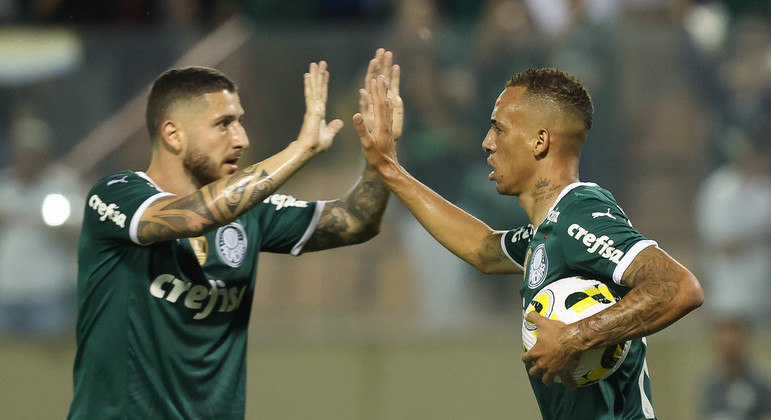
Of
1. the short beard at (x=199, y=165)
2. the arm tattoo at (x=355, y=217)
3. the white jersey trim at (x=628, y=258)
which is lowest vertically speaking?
the white jersey trim at (x=628, y=258)

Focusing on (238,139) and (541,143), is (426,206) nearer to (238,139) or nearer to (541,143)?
(541,143)

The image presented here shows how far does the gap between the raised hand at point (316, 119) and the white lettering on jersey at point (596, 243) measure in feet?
3.48

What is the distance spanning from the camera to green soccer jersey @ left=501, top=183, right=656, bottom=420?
3.76m

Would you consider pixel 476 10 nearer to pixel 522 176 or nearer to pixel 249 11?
pixel 249 11

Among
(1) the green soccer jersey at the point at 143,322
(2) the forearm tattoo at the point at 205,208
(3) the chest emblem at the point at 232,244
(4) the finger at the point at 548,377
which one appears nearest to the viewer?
(4) the finger at the point at 548,377

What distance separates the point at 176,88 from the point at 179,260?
2.48 feet

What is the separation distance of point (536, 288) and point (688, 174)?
4926mm

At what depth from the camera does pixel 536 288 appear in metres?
4.04

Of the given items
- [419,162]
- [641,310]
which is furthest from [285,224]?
[419,162]

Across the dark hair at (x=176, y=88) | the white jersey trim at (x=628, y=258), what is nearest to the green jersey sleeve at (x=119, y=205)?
the dark hair at (x=176, y=88)

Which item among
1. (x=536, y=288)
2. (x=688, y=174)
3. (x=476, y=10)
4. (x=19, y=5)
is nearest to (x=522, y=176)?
(x=536, y=288)

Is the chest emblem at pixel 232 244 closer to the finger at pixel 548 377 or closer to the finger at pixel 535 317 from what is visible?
the finger at pixel 535 317

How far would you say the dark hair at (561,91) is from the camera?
4172 millimetres

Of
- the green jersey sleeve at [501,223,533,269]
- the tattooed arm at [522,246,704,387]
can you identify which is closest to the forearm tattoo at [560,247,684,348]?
the tattooed arm at [522,246,704,387]
